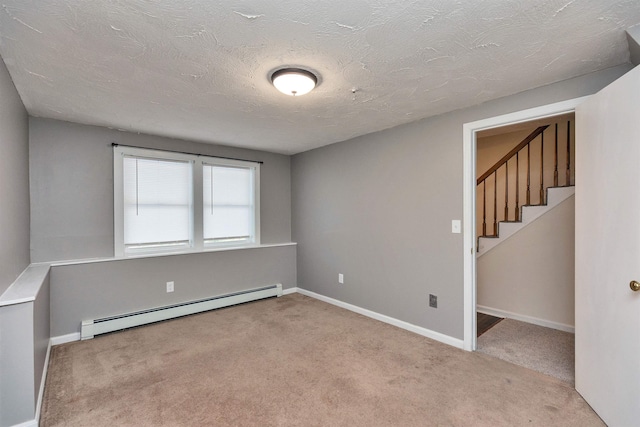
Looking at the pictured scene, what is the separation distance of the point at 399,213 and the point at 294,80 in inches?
77.0

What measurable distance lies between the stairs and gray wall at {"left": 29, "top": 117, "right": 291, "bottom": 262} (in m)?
4.31

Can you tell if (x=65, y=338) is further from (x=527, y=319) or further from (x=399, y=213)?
(x=527, y=319)

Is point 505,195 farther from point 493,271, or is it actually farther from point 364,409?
point 364,409

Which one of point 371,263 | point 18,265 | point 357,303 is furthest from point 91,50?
point 357,303

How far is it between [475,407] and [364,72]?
7.70 feet

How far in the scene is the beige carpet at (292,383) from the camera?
1902mm

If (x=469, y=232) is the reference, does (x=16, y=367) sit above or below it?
below

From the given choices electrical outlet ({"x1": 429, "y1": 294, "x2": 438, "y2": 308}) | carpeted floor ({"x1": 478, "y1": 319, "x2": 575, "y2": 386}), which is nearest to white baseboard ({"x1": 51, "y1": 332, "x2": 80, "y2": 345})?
electrical outlet ({"x1": 429, "y1": 294, "x2": 438, "y2": 308})

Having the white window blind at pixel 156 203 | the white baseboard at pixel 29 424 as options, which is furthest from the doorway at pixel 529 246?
the white window blind at pixel 156 203

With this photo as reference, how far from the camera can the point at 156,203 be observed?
12.0 ft

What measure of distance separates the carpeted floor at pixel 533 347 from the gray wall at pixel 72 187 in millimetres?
4134

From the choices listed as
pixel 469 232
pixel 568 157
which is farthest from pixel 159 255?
pixel 568 157

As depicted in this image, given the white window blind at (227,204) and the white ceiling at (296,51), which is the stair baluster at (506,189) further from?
the white window blind at (227,204)

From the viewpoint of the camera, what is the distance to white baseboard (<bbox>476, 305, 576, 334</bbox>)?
10.6 ft
